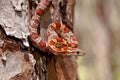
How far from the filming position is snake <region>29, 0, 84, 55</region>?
7.68 feet

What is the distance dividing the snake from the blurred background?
4.50 meters

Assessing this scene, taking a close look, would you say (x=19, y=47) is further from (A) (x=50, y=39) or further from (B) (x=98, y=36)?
(B) (x=98, y=36)

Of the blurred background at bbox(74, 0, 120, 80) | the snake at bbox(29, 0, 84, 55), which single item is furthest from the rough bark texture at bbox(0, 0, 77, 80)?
the blurred background at bbox(74, 0, 120, 80)

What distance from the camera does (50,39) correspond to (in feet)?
7.82

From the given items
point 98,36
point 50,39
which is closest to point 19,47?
point 50,39

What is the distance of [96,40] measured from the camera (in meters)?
7.45

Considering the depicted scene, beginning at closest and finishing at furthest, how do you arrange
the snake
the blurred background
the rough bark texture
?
the rough bark texture, the snake, the blurred background

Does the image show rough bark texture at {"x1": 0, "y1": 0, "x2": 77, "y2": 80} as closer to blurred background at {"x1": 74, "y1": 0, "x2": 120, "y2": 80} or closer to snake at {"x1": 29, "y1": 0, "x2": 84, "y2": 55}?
snake at {"x1": 29, "y1": 0, "x2": 84, "y2": 55}

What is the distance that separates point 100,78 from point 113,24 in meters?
1.24

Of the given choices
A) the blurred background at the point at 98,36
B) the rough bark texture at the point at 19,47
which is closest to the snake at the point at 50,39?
the rough bark texture at the point at 19,47

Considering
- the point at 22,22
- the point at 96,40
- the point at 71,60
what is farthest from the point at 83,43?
the point at 22,22

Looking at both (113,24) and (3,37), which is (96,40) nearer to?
(113,24)

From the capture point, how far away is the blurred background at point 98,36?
7.13 m

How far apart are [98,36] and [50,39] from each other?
498 centimetres
